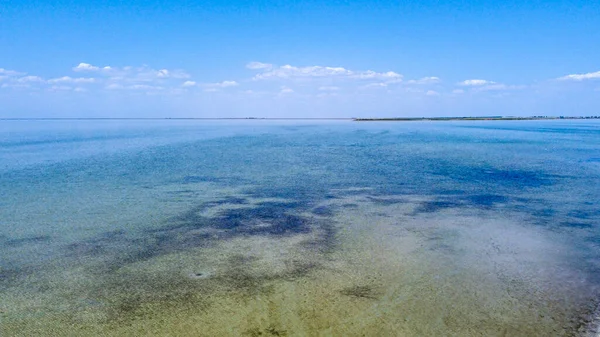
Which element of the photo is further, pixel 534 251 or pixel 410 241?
pixel 410 241

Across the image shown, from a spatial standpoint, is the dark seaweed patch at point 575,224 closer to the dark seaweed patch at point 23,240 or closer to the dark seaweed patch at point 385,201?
the dark seaweed patch at point 385,201

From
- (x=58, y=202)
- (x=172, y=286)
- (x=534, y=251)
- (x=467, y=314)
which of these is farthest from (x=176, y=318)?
(x=58, y=202)

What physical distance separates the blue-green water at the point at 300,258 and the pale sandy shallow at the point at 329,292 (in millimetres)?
45

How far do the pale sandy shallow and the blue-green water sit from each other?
0.15 feet

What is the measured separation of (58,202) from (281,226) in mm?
12231

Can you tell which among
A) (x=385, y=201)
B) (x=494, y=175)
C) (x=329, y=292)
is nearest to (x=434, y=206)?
(x=385, y=201)

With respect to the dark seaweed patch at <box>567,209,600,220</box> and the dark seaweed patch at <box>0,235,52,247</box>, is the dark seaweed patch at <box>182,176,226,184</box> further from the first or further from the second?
the dark seaweed patch at <box>567,209,600,220</box>

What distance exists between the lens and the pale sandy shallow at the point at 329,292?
845 centimetres

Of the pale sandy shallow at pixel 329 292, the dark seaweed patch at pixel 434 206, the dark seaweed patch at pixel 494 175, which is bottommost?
the pale sandy shallow at pixel 329 292

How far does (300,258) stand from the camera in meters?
12.3

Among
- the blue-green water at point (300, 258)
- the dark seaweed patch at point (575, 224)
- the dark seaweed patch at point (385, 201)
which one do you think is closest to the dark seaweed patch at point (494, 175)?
the blue-green water at point (300, 258)

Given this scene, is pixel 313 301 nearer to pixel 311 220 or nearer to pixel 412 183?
pixel 311 220

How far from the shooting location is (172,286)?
1038 cm

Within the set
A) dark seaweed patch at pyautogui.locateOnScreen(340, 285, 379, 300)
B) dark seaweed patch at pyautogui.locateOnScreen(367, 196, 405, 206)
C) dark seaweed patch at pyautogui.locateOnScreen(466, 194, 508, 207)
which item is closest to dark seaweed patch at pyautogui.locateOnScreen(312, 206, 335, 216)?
dark seaweed patch at pyautogui.locateOnScreen(367, 196, 405, 206)
